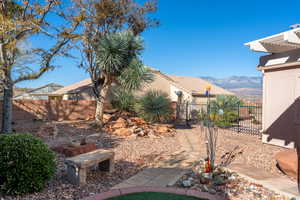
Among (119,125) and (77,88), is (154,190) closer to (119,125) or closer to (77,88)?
(119,125)

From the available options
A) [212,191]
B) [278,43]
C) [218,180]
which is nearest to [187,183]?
[212,191]

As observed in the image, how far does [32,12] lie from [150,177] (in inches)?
329

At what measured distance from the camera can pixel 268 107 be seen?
296 inches

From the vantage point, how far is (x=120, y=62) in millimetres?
10242

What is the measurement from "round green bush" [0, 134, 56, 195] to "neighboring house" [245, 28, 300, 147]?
21.9 feet

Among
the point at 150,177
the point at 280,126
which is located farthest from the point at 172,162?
the point at 280,126

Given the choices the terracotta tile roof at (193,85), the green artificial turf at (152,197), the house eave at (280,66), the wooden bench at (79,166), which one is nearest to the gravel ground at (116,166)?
the wooden bench at (79,166)

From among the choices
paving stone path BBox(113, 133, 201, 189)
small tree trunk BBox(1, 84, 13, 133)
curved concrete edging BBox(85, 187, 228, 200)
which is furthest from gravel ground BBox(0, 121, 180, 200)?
small tree trunk BBox(1, 84, 13, 133)

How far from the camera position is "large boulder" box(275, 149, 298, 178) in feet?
13.3

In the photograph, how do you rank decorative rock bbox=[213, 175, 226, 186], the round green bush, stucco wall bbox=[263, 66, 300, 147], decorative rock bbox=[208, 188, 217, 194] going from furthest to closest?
stucco wall bbox=[263, 66, 300, 147]
decorative rock bbox=[213, 175, 226, 186]
decorative rock bbox=[208, 188, 217, 194]
the round green bush

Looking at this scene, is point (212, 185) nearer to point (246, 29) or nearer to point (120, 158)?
point (120, 158)

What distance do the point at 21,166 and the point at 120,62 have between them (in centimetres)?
776

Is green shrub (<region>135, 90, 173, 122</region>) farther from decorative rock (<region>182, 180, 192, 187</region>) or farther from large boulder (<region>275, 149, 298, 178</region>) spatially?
decorative rock (<region>182, 180, 192, 187</region>)

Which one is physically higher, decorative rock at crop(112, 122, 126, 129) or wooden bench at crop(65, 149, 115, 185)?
decorative rock at crop(112, 122, 126, 129)
